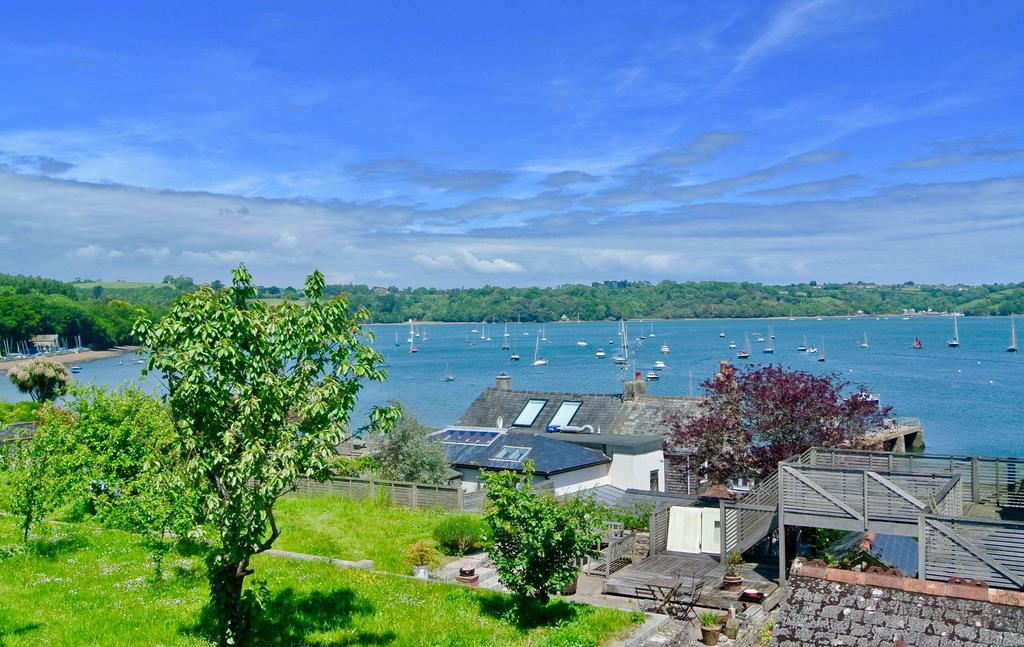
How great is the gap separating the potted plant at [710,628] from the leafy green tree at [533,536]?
2900mm

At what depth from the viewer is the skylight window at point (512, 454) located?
33000mm

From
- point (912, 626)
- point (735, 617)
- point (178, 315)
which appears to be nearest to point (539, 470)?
point (735, 617)

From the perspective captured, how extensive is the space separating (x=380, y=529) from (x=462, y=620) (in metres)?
9.22

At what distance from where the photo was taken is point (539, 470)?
31.5m

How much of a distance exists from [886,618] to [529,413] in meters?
35.8

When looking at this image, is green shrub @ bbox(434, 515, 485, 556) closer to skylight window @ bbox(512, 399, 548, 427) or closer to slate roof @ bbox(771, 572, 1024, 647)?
slate roof @ bbox(771, 572, 1024, 647)

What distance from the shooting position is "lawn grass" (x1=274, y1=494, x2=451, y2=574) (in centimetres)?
2345

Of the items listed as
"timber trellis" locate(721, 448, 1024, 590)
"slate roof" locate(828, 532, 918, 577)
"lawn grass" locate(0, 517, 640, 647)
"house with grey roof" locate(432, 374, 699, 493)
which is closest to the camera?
"lawn grass" locate(0, 517, 640, 647)

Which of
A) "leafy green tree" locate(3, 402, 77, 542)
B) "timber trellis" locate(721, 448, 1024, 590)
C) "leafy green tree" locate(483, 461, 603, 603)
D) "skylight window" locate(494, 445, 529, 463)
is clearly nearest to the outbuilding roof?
"skylight window" locate(494, 445, 529, 463)

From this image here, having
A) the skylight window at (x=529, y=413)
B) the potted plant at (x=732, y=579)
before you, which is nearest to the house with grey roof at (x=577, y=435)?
the skylight window at (x=529, y=413)

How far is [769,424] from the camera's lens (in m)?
26.5

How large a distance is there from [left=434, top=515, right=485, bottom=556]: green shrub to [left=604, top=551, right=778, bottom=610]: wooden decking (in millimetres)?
4683

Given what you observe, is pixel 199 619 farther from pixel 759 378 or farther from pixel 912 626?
pixel 759 378

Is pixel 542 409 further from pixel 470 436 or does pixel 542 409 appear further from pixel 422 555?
pixel 422 555
